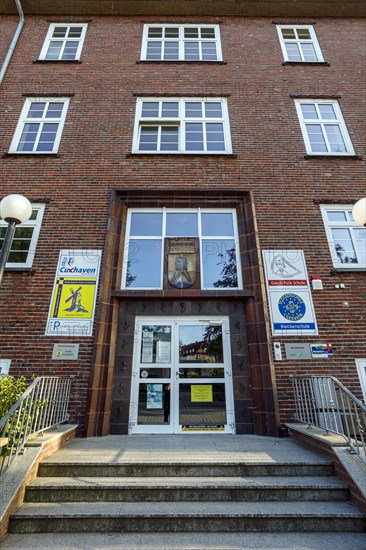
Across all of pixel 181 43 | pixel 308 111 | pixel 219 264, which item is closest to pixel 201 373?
pixel 219 264

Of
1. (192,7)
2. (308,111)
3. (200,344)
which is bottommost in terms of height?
(200,344)

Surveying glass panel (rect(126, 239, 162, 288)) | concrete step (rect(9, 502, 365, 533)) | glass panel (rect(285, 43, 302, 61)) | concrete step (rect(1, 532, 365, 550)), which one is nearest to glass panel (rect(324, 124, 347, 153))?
glass panel (rect(285, 43, 302, 61))

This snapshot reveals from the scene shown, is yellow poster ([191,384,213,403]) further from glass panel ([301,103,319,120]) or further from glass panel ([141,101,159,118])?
glass panel ([301,103,319,120])

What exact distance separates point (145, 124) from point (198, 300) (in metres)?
5.50

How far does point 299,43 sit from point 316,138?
4482 millimetres

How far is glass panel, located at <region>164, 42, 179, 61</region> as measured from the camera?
9.94 m

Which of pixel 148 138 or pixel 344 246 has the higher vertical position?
pixel 148 138

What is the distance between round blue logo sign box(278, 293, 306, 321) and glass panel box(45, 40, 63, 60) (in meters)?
10.5

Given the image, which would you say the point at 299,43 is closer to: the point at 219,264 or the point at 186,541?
the point at 219,264

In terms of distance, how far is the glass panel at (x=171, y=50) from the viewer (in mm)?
9941

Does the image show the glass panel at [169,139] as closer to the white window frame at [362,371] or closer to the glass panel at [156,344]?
the glass panel at [156,344]

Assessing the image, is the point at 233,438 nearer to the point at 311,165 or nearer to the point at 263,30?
the point at 311,165

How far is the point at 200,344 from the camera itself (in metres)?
6.40

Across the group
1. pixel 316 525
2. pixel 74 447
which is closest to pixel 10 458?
pixel 74 447
